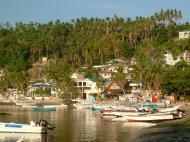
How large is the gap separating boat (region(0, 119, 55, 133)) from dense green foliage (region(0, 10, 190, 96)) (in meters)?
71.0

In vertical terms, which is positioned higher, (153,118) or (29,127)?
(153,118)

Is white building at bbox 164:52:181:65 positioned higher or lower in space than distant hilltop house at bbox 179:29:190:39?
lower

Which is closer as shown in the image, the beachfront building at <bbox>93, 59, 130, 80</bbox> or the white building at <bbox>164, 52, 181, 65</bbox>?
the white building at <bbox>164, 52, 181, 65</bbox>

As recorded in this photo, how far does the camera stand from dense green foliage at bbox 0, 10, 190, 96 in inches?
5521

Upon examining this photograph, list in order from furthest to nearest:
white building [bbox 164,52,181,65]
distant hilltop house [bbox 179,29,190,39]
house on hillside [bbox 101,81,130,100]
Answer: distant hilltop house [bbox 179,29,190,39] < white building [bbox 164,52,181,65] < house on hillside [bbox 101,81,130,100]

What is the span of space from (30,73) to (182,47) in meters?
57.7

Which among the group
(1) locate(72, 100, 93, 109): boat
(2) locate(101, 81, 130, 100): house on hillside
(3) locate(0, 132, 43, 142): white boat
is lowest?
(3) locate(0, 132, 43, 142): white boat

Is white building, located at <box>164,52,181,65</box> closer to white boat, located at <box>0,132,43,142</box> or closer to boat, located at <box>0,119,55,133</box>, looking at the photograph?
boat, located at <box>0,119,55,133</box>

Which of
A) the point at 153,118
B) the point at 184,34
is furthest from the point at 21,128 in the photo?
the point at 184,34

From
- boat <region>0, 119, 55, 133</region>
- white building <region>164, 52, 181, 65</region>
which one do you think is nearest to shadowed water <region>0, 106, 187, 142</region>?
boat <region>0, 119, 55, 133</region>

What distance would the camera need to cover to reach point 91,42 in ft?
503

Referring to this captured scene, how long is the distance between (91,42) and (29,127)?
347ft

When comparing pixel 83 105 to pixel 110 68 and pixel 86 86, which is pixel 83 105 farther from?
pixel 110 68

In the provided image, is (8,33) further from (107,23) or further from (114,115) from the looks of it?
(114,115)
